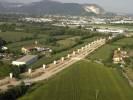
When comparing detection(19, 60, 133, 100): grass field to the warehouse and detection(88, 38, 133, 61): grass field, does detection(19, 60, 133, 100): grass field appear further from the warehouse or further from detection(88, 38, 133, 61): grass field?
detection(88, 38, 133, 61): grass field

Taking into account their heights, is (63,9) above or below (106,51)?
below

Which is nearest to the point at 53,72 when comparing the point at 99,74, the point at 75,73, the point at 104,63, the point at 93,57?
Answer: the point at 75,73

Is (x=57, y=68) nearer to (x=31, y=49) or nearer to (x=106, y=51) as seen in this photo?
(x=31, y=49)

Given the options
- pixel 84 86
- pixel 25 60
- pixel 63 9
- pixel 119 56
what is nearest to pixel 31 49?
pixel 25 60

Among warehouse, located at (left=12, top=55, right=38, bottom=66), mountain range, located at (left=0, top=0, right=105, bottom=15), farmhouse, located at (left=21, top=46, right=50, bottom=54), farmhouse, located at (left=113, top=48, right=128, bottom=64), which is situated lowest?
mountain range, located at (left=0, top=0, right=105, bottom=15)

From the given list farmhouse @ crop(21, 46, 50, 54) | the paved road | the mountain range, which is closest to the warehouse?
the paved road
